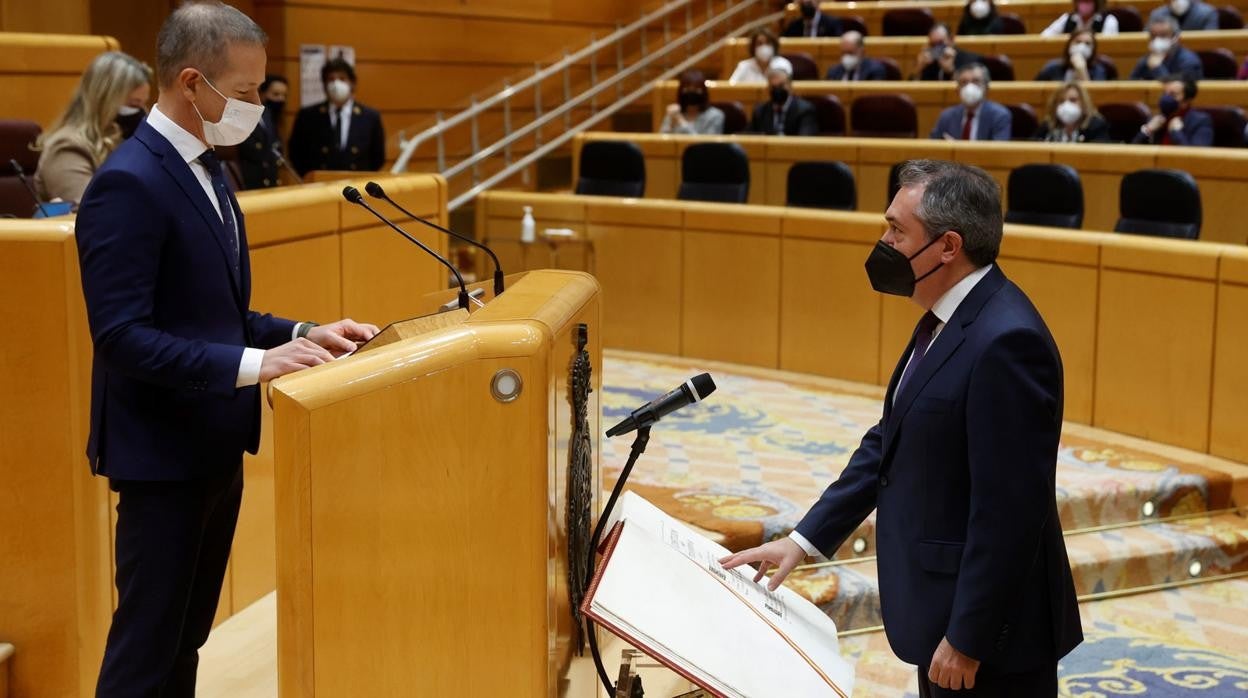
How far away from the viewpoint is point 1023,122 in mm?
7004

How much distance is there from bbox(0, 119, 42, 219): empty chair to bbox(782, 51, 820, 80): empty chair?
19.1 feet

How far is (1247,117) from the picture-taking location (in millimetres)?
6316

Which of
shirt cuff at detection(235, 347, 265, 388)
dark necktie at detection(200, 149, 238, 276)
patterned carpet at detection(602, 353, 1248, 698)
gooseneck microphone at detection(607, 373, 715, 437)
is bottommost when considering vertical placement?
patterned carpet at detection(602, 353, 1248, 698)

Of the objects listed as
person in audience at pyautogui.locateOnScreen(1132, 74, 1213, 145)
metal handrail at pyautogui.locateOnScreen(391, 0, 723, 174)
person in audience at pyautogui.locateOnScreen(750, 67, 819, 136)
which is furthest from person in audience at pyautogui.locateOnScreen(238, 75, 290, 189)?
person in audience at pyautogui.locateOnScreen(1132, 74, 1213, 145)

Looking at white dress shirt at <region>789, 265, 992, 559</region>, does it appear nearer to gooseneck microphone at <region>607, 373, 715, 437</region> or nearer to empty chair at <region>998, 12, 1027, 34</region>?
gooseneck microphone at <region>607, 373, 715, 437</region>

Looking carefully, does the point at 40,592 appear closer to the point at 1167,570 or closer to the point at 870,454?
the point at 870,454

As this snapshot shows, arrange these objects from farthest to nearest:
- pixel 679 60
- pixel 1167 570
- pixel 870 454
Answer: pixel 679 60 < pixel 1167 570 < pixel 870 454

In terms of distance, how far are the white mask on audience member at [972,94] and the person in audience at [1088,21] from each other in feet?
7.22

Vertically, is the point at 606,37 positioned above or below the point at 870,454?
above

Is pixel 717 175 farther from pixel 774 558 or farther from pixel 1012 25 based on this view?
pixel 774 558

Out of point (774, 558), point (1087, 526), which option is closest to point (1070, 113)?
point (1087, 526)

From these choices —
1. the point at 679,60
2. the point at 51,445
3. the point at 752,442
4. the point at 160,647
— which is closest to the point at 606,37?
the point at 679,60

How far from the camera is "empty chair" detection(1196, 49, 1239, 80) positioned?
7.65m

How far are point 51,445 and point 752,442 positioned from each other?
2.57 m
